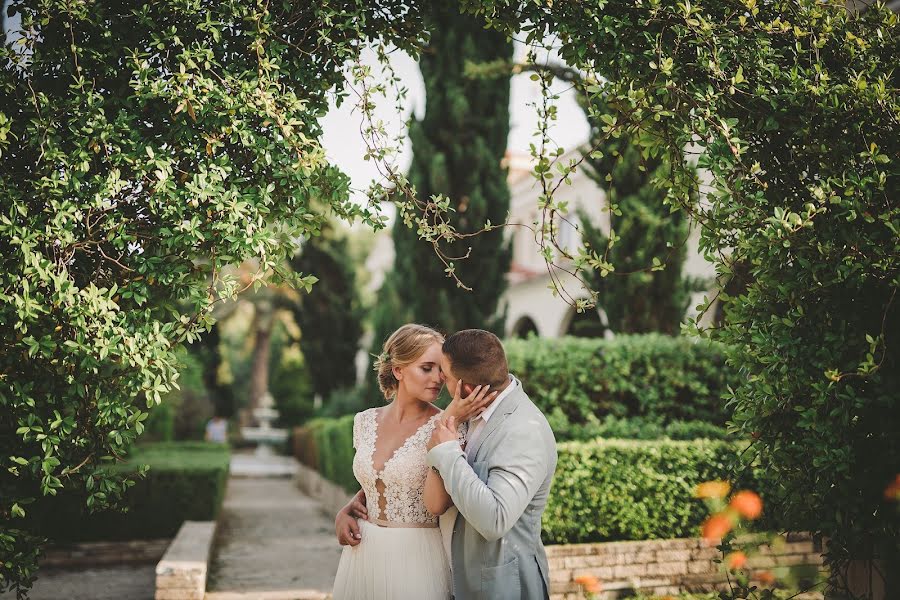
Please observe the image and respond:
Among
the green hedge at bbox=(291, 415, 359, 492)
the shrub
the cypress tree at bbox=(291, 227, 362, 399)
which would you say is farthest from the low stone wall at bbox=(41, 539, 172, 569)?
the cypress tree at bbox=(291, 227, 362, 399)

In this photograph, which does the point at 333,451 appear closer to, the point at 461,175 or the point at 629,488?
the point at 461,175

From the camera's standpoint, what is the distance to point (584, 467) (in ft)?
25.3

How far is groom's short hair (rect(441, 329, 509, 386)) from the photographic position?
3.39m

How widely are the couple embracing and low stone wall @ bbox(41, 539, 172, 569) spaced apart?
718cm

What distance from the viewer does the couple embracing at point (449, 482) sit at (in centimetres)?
321

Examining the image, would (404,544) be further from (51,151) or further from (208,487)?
(208,487)

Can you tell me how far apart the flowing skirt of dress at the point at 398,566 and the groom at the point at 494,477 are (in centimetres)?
35

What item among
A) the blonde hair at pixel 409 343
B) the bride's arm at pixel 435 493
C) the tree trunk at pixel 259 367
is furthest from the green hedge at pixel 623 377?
the tree trunk at pixel 259 367

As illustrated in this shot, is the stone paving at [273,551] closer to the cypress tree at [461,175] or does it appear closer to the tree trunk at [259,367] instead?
the cypress tree at [461,175]

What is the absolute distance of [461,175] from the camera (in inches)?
542

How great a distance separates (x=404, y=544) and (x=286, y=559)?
6.77m

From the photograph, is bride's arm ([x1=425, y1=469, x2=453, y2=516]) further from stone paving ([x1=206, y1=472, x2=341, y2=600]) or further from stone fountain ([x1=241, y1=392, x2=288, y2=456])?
stone fountain ([x1=241, y1=392, x2=288, y2=456])

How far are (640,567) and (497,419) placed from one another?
503cm

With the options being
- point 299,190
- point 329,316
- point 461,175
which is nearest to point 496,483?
point 299,190
